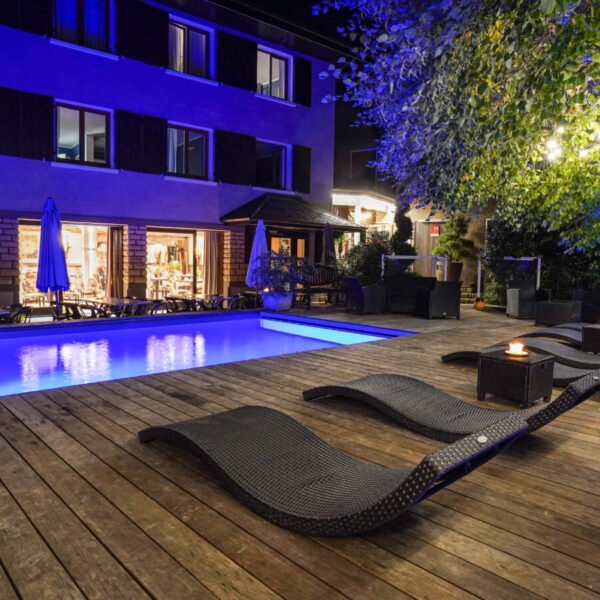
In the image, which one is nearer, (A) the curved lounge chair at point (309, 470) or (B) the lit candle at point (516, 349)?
(A) the curved lounge chair at point (309, 470)

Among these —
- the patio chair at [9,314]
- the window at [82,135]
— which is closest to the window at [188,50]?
the window at [82,135]

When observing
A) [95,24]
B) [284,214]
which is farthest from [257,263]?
[95,24]

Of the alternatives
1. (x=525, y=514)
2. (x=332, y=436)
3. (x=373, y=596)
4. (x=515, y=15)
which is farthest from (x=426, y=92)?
(x=373, y=596)

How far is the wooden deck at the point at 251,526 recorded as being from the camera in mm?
2006

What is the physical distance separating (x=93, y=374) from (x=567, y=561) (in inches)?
262

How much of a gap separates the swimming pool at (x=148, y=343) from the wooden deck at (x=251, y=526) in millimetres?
3630

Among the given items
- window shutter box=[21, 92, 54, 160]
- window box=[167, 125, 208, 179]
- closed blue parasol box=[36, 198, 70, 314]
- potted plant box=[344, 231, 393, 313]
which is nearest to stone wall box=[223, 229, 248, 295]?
window box=[167, 125, 208, 179]

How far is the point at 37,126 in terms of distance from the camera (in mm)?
12039

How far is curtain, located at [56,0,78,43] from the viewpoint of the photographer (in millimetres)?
12305

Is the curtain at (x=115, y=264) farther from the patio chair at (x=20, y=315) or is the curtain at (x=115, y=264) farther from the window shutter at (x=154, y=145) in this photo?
the patio chair at (x=20, y=315)

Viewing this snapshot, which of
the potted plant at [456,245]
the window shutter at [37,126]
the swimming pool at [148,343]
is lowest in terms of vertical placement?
the swimming pool at [148,343]

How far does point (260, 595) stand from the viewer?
76.2 inches

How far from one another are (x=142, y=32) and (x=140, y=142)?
8.69ft

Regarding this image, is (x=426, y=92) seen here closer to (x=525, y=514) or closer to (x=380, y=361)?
(x=380, y=361)
